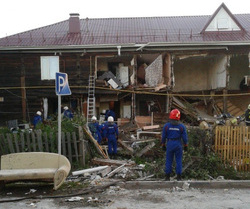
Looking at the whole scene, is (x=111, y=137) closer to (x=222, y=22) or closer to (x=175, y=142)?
(x=175, y=142)

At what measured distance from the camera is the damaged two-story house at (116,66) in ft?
60.7

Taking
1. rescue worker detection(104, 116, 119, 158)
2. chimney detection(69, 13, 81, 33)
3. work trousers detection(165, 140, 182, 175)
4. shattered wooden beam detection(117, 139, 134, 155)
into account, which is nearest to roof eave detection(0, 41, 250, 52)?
chimney detection(69, 13, 81, 33)

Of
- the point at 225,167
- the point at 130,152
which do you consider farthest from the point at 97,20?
the point at 225,167

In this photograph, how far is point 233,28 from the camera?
2008 centimetres

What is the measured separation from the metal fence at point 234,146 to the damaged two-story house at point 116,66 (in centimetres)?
927

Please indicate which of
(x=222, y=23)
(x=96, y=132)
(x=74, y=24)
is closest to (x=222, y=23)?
(x=222, y=23)

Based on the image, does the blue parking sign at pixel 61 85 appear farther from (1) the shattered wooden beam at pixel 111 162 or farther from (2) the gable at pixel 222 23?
(2) the gable at pixel 222 23

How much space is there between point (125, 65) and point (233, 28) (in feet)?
25.4

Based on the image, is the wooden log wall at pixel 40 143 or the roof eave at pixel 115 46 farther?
the roof eave at pixel 115 46

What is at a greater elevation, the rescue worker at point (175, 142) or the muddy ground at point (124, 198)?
the rescue worker at point (175, 142)

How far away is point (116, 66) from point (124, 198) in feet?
51.3

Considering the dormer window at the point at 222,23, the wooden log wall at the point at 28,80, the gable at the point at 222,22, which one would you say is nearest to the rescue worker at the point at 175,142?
the wooden log wall at the point at 28,80

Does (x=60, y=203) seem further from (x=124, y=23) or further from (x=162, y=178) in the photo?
(x=124, y=23)

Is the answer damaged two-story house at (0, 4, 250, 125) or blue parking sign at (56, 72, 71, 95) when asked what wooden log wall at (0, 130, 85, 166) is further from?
damaged two-story house at (0, 4, 250, 125)
